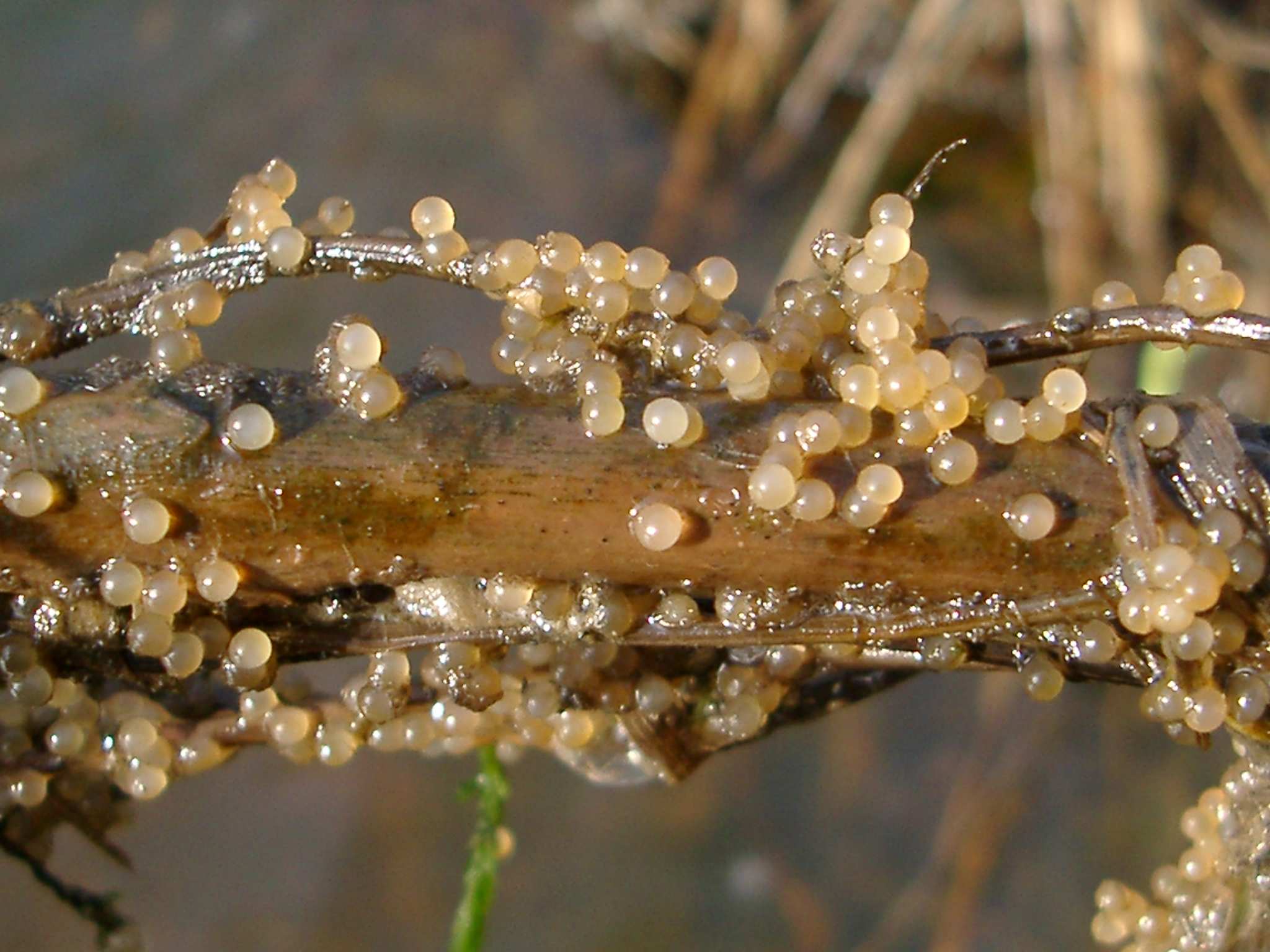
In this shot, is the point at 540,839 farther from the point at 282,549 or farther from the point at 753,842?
the point at 282,549

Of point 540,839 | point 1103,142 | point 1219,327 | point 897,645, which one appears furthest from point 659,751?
point 1103,142

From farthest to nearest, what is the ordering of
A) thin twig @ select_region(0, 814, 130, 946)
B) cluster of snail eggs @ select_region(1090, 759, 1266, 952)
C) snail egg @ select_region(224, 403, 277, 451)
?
thin twig @ select_region(0, 814, 130, 946)
cluster of snail eggs @ select_region(1090, 759, 1266, 952)
snail egg @ select_region(224, 403, 277, 451)

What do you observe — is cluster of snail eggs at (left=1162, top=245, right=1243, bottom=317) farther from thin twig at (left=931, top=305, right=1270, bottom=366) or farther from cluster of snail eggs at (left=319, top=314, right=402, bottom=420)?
cluster of snail eggs at (left=319, top=314, right=402, bottom=420)

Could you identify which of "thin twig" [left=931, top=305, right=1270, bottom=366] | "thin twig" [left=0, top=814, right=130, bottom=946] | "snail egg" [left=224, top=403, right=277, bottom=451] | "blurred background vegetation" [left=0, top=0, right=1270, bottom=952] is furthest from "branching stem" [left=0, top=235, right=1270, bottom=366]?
"blurred background vegetation" [left=0, top=0, right=1270, bottom=952]

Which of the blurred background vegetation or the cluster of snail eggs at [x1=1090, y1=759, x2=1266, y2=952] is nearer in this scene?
the cluster of snail eggs at [x1=1090, y1=759, x2=1266, y2=952]

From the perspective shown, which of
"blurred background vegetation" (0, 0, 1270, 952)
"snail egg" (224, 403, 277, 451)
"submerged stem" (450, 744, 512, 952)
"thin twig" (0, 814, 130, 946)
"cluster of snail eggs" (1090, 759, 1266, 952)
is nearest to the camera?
"snail egg" (224, 403, 277, 451)

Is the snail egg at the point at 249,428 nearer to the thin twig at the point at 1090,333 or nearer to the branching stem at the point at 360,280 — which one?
the branching stem at the point at 360,280
